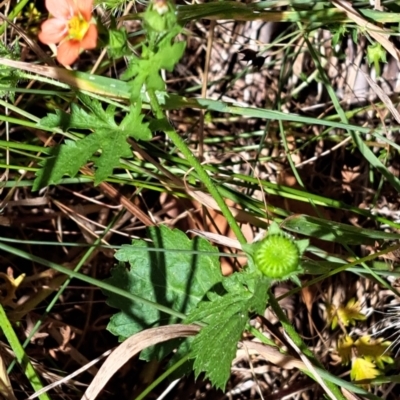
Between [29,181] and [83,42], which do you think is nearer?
[83,42]

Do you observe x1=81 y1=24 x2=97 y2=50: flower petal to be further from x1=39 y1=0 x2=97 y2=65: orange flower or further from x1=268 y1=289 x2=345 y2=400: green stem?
x1=268 y1=289 x2=345 y2=400: green stem

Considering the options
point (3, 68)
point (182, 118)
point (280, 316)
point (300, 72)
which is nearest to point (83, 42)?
point (3, 68)

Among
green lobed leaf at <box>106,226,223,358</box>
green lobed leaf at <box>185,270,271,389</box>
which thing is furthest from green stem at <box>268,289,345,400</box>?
green lobed leaf at <box>106,226,223,358</box>

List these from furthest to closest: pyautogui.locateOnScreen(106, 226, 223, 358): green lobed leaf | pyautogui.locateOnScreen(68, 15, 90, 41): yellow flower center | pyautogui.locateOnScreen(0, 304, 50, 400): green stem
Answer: pyautogui.locateOnScreen(106, 226, 223, 358): green lobed leaf → pyautogui.locateOnScreen(0, 304, 50, 400): green stem → pyautogui.locateOnScreen(68, 15, 90, 41): yellow flower center

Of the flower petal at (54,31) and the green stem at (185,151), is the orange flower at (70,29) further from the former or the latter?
the green stem at (185,151)

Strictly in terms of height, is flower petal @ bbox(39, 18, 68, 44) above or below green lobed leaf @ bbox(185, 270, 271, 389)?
above

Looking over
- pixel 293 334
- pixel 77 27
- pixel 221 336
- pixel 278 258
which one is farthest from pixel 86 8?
pixel 293 334

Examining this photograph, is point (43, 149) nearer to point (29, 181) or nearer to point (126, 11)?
point (29, 181)

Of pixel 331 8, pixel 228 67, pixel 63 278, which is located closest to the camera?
pixel 331 8
